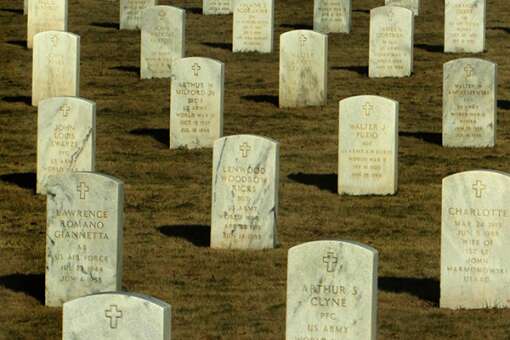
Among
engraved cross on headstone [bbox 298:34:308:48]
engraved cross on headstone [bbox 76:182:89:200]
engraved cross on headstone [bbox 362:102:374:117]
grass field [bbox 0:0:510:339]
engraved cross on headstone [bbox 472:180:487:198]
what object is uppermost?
engraved cross on headstone [bbox 298:34:308:48]

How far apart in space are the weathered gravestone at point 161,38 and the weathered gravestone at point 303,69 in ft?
7.42

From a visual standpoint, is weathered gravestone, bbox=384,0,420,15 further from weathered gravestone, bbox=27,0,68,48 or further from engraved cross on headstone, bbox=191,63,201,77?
engraved cross on headstone, bbox=191,63,201,77

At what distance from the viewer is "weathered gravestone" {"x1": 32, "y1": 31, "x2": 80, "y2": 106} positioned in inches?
942

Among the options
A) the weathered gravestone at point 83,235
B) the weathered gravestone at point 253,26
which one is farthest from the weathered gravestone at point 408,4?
the weathered gravestone at point 83,235

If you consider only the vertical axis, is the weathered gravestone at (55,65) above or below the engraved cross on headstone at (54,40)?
below

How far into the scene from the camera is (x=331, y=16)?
99.3ft

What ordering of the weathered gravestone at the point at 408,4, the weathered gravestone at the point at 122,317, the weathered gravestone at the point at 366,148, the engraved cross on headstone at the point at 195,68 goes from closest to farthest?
the weathered gravestone at the point at 122,317 < the weathered gravestone at the point at 366,148 < the engraved cross on headstone at the point at 195,68 < the weathered gravestone at the point at 408,4

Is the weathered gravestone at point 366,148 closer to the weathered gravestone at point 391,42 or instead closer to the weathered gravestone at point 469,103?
the weathered gravestone at point 469,103

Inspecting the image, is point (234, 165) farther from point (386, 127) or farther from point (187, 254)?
point (386, 127)

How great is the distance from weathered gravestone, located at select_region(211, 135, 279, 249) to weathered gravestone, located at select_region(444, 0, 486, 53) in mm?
11360

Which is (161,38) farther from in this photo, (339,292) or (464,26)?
(339,292)

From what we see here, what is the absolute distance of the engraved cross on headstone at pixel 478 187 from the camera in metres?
15.3

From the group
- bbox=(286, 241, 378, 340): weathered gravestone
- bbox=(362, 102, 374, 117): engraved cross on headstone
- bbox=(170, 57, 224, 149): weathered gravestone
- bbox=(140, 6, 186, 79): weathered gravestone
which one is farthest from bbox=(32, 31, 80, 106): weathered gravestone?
bbox=(286, 241, 378, 340): weathered gravestone

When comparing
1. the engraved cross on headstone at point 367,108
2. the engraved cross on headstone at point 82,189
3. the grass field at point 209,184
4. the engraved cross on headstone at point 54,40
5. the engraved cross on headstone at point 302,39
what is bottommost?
the grass field at point 209,184
